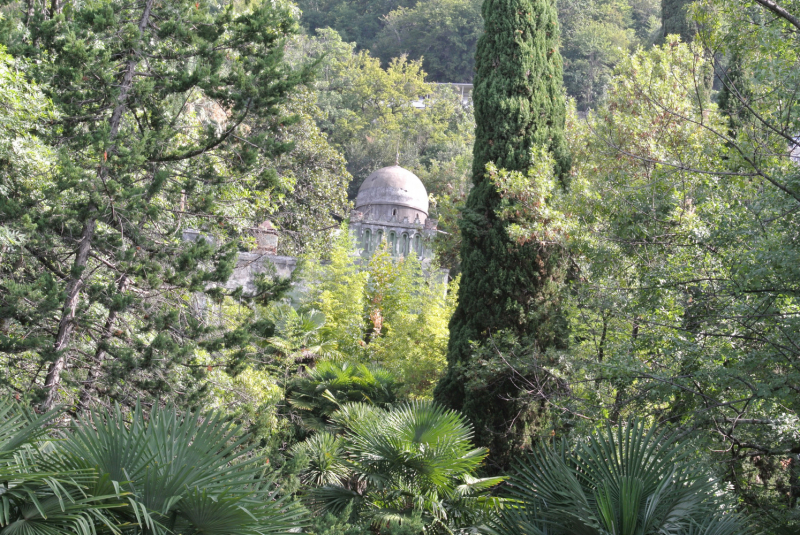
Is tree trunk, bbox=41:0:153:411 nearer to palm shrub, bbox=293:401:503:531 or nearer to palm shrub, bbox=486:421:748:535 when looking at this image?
palm shrub, bbox=293:401:503:531

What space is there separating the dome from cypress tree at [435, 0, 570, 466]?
15.5m

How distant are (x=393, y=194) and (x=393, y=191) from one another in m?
0.12

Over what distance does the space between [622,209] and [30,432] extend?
20.3 ft

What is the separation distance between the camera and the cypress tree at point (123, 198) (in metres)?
6.63

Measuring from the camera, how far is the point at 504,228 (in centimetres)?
998

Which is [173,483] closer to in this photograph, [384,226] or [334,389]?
[334,389]

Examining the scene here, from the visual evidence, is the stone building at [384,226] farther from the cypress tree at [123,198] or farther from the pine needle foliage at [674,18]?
the pine needle foliage at [674,18]

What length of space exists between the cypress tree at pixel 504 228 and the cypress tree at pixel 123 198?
3669 mm

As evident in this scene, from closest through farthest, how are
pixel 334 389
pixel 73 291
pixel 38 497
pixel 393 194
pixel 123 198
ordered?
pixel 38 497, pixel 123 198, pixel 73 291, pixel 334 389, pixel 393 194

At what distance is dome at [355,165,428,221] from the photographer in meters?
26.4

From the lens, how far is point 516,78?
10.4 m

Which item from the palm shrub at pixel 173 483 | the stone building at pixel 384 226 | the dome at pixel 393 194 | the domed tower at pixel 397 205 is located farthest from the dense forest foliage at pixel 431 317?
the dome at pixel 393 194

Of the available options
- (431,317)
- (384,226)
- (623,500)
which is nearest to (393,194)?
(384,226)

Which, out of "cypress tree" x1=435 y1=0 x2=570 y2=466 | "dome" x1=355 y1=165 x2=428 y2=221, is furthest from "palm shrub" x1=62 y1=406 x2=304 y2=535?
"dome" x1=355 y1=165 x2=428 y2=221
